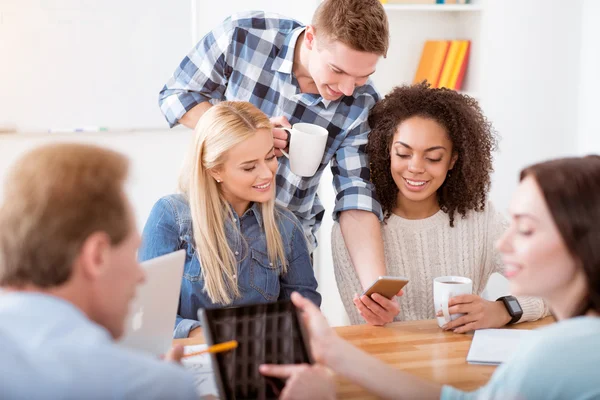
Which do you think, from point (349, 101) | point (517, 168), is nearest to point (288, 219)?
point (349, 101)

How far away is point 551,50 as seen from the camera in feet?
11.9

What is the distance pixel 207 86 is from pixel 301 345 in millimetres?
1336

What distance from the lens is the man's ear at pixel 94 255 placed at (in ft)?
3.13

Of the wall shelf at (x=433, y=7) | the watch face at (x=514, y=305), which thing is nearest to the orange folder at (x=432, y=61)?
the wall shelf at (x=433, y=7)

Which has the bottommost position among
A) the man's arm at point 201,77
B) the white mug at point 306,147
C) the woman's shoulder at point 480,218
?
the woman's shoulder at point 480,218

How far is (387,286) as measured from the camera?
5.79ft

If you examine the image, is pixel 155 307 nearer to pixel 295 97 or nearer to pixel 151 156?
pixel 295 97

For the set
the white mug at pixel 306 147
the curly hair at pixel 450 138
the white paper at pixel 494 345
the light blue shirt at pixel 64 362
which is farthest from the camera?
the curly hair at pixel 450 138

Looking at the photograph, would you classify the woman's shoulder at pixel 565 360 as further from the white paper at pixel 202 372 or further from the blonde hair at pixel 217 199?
the blonde hair at pixel 217 199

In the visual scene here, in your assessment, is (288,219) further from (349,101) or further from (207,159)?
(349,101)

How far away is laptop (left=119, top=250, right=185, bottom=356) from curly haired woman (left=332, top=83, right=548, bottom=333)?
0.92 metres

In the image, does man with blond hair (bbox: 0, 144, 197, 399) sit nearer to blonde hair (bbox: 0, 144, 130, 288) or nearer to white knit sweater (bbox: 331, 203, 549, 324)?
blonde hair (bbox: 0, 144, 130, 288)

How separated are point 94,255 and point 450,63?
297cm

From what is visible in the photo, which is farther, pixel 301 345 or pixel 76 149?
pixel 301 345
